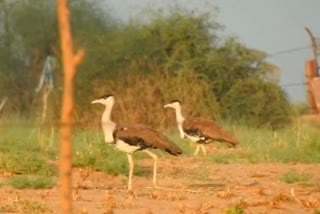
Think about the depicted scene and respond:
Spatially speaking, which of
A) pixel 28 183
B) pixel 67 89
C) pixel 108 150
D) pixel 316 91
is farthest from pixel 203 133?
pixel 67 89

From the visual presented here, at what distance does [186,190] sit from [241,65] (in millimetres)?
14334

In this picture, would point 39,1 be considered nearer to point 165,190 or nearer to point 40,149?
point 40,149

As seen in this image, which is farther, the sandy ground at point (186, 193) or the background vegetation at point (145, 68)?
the background vegetation at point (145, 68)

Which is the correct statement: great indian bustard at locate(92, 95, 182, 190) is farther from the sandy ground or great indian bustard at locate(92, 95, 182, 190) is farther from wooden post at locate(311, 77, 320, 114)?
wooden post at locate(311, 77, 320, 114)

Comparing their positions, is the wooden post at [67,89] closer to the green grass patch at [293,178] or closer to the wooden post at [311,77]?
the green grass patch at [293,178]

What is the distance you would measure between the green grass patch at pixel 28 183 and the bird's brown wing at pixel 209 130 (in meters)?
5.20

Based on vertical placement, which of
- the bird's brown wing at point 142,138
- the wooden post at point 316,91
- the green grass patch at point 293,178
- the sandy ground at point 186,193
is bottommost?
the sandy ground at point 186,193

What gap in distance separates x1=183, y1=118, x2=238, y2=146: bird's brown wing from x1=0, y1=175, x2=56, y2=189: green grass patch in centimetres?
520

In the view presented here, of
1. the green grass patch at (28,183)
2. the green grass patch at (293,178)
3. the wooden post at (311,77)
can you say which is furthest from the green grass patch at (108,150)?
the green grass patch at (293,178)

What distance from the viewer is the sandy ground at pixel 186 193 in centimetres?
1009

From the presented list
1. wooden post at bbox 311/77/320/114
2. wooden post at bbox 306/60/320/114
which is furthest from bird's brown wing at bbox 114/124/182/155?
wooden post at bbox 306/60/320/114

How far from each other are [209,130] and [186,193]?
5.29 meters

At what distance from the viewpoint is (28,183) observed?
1141 cm

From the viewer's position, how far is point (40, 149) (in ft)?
51.6
